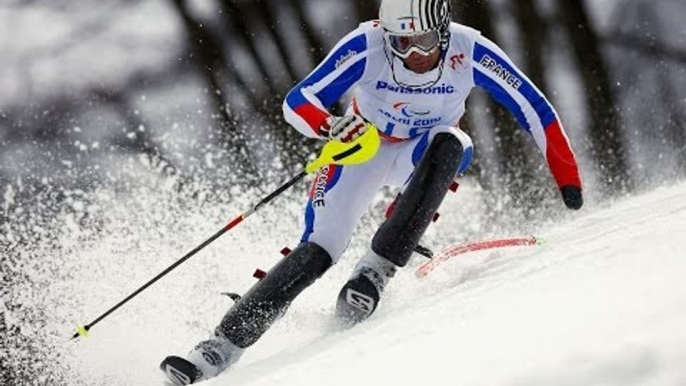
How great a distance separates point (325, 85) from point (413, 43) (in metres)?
0.41

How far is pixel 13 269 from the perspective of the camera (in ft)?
32.1

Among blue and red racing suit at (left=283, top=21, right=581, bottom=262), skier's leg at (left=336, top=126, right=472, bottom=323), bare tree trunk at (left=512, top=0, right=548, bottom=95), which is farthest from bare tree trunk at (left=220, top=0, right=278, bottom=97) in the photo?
skier's leg at (left=336, top=126, right=472, bottom=323)

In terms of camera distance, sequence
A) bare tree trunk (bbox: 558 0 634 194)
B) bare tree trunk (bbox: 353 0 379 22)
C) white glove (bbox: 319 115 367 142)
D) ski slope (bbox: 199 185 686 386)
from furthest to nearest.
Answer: bare tree trunk (bbox: 558 0 634 194), bare tree trunk (bbox: 353 0 379 22), white glove (bbox: 319 115 367 142), ski slope (bbox: 199 185 686 386)

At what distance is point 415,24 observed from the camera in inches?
168

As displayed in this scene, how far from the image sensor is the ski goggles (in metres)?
4.34

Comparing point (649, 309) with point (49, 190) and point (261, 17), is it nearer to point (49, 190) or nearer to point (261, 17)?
point (261, 17)

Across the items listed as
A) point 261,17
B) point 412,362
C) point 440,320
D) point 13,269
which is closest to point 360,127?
point 440,320

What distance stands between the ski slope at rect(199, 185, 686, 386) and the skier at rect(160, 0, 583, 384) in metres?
0.63

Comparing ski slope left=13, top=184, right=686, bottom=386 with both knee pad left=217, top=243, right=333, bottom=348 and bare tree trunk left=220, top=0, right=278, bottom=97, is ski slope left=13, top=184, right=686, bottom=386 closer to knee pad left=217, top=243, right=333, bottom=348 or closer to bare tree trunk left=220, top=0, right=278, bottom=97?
knee pad left=217, top=243, right=333, bottom=348

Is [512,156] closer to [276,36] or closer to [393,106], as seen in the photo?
[276,36]

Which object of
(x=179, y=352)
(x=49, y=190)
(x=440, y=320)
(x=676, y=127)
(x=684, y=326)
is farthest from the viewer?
(x=676, y=127)

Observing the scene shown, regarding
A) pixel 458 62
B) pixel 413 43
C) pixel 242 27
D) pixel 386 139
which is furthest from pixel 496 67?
pixel 242 27

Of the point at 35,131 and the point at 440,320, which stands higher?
the point at 440,320

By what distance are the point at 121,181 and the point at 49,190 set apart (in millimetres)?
1448
